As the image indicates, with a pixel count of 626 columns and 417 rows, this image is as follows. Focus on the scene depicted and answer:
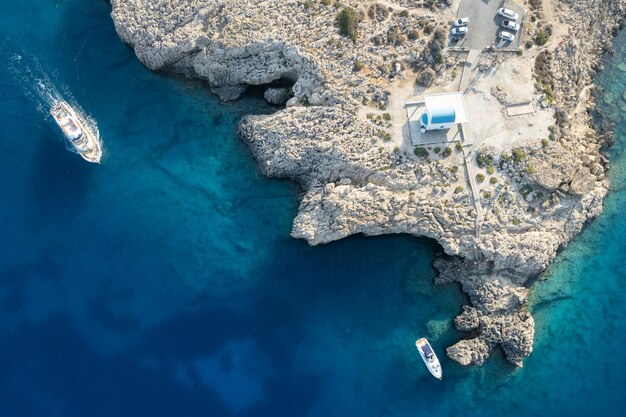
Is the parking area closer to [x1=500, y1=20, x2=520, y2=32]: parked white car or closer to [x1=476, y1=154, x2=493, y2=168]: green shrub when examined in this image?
[x1=500, y1=20, x2=520, y2=32]: parked white car

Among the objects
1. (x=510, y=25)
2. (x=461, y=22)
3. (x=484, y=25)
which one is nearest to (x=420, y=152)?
(x=461, y=22)

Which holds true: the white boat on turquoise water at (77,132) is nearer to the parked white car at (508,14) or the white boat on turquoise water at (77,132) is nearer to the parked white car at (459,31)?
the parked white car at (459,31)

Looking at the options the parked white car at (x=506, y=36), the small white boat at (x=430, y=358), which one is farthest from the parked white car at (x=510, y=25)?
the small white boat at (x=430, y=358)

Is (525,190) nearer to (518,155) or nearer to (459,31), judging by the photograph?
(518,155)

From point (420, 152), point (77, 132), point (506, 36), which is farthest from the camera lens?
point (77, 132)

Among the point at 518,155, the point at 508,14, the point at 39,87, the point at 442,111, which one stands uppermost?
the point at 39,87

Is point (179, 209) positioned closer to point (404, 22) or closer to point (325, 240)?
point (325, 240)
